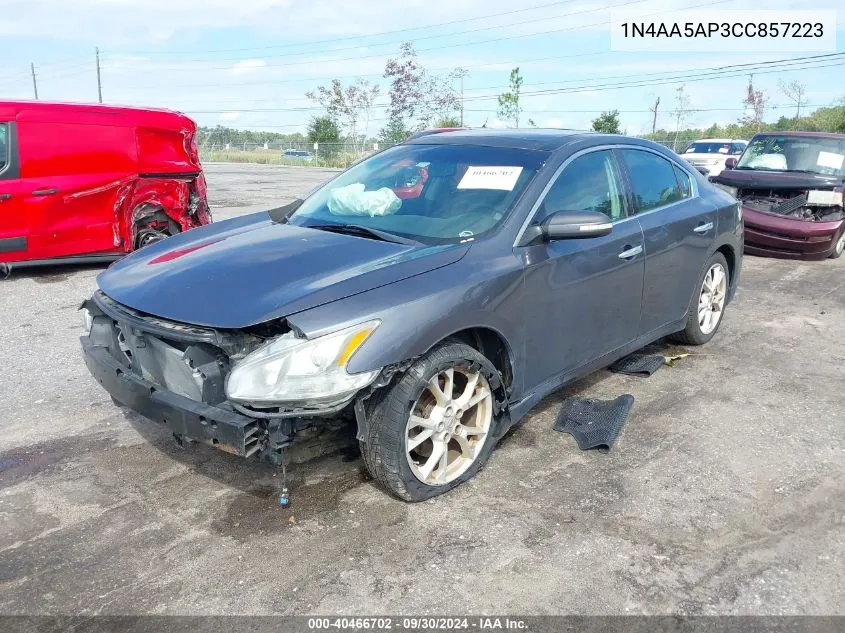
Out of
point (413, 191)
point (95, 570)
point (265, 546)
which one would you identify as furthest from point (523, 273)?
point (95, 570)

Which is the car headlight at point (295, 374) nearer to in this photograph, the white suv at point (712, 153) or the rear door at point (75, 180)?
the rear door at point (75, 180)

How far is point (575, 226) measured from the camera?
11.7 feet

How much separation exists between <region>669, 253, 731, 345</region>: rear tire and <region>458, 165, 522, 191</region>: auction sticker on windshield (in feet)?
6.83

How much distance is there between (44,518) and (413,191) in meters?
2.41

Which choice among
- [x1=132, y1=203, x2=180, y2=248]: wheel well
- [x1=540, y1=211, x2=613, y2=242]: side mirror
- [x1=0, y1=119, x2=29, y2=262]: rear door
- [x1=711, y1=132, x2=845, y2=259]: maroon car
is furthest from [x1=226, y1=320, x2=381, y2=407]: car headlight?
[x1=711, y1=132, x2=845, y2=259]: maroon car

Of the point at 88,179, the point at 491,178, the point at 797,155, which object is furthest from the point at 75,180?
the point at 797,155

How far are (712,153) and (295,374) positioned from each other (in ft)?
75.3

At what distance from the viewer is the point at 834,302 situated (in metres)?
7.33

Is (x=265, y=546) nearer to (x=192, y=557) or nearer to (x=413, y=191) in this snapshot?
(x=192, y=557)

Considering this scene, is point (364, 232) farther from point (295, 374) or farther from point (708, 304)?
point (708, 304)

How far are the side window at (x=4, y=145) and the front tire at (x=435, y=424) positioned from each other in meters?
6.54

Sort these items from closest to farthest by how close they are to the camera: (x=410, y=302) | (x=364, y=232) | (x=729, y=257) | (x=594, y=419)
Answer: (x=410, y=302)
(x=364, y=232)
(x=594, y=419)
(x=729, y=257)

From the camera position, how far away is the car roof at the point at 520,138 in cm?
410

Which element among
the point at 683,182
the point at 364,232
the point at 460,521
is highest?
the point at 683,182
